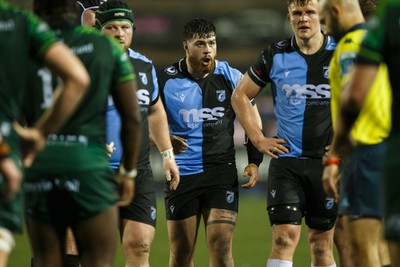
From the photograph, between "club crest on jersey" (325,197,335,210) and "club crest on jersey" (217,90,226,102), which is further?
"club crest on jersey" (217,90,226,102)

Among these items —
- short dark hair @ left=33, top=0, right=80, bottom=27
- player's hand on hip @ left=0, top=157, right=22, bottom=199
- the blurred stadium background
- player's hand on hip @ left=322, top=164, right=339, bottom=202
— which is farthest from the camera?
the blurred stadium background

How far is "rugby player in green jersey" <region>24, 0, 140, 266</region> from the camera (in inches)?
204

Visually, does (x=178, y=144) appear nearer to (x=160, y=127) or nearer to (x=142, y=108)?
(x=160, y=127)

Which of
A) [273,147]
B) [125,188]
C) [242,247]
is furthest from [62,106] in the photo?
[242,247]

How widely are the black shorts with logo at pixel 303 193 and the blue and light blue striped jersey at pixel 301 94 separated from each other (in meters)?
0.12

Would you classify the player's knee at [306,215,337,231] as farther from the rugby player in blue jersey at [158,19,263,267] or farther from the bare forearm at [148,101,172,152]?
the bare forearm at [148,101,172,152]

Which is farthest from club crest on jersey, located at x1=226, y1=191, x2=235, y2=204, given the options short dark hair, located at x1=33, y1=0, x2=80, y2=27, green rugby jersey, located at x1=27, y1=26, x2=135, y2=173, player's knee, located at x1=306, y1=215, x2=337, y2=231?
short dark hair, located at x1=33, y1=0, x2=80, y2=27

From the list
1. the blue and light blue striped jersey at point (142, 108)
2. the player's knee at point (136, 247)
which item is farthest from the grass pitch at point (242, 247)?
the player's knee at point (136, 247)

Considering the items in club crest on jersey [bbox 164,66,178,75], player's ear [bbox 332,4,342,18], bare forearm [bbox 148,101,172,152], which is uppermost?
player's ear [bbox 332,4,342,18]

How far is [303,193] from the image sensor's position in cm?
832

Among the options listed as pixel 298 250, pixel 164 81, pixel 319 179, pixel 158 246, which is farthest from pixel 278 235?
pixel 158 246

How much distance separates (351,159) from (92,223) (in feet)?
5.51

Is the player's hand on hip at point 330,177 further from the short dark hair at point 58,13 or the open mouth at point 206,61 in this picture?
the open mouth at point 206,61

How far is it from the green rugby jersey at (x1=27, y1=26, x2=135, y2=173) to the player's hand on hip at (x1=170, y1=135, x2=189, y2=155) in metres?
3.33
